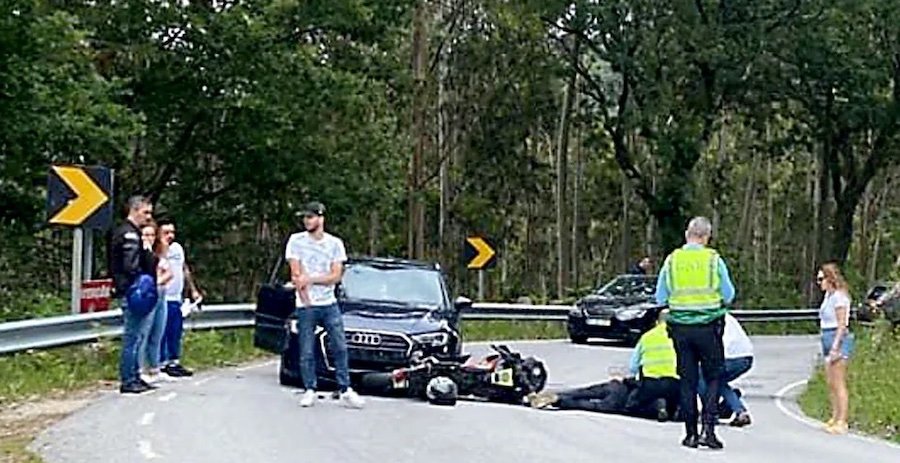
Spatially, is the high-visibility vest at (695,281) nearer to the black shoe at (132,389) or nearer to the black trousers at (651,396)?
the black trousers at (651,396)

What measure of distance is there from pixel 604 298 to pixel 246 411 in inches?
684

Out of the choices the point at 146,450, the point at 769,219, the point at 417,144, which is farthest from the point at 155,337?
the point at 769,219

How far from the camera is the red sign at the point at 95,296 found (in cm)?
1945

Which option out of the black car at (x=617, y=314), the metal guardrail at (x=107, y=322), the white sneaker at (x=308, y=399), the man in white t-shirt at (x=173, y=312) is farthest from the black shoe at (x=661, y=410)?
the black car at (x=617, y=314)

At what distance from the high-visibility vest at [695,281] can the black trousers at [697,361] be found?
0.18m

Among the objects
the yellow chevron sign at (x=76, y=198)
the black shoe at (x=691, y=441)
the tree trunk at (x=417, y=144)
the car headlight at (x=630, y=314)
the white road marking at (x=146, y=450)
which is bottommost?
the black shoe at (x=691, y=441)

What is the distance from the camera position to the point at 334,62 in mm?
34625

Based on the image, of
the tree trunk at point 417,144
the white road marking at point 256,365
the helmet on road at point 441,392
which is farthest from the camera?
the tree trunk at point 417,144

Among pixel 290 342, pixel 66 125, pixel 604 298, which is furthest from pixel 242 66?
pixel 290 342

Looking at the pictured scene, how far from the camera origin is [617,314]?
101 ft

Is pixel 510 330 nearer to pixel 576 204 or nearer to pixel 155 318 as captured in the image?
pixel 155 318

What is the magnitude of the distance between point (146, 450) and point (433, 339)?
5860mm

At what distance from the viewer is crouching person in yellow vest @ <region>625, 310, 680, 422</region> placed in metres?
15.4

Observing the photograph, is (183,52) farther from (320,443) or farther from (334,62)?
(320,443)
